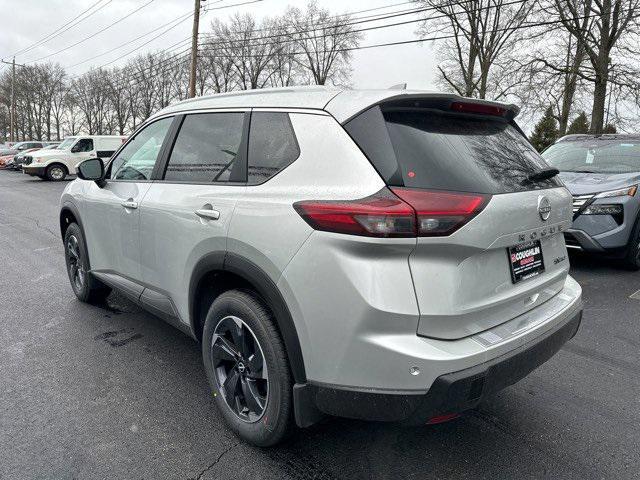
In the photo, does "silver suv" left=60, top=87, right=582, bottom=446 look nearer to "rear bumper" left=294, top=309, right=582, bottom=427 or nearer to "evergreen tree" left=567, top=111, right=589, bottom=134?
"rear bumper" left=294, top=309, right=582, bottom=427

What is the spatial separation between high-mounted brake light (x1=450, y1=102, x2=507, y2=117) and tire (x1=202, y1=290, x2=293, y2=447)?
1.33 meters

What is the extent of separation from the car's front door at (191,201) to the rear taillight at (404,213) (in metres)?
0.71

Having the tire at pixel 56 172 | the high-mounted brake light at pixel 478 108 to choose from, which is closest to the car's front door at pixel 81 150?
the tire at pixel 56 172

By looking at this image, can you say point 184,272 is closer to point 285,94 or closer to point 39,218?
point 285,94

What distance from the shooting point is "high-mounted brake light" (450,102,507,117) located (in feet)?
7.23

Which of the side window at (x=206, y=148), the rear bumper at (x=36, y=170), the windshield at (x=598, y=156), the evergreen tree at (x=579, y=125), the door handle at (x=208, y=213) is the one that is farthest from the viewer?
the evergreen tree at (x=579, y=125)

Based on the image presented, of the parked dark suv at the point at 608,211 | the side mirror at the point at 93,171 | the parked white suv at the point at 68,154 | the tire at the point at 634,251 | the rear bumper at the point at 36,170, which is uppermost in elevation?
the parked white suv at the point at 68,154

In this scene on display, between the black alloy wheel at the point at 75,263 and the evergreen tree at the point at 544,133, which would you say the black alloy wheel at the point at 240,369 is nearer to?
the black alloy wheel at the point at 75,263

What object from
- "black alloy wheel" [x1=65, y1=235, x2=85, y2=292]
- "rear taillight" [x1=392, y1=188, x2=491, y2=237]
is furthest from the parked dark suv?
"black alloy wheel" [x1=65, y1=235, x2=85, y2=292]

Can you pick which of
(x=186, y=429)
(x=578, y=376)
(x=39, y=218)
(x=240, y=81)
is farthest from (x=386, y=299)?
(x=240, y=81)

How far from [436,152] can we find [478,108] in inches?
20.1

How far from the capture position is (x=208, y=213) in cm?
244

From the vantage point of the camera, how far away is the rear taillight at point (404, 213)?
1.79 metres

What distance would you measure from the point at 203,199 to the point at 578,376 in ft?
9.13
